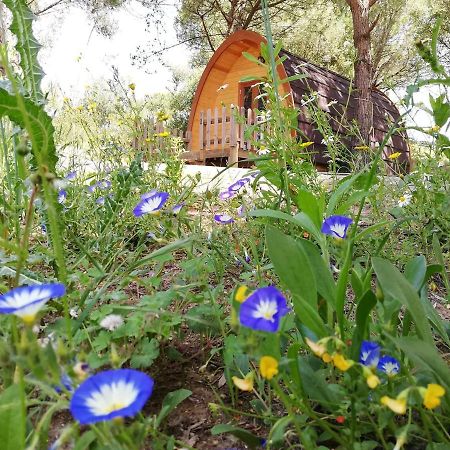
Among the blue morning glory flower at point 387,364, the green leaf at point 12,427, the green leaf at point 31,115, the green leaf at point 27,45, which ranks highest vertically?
the green leaf at point 27,45

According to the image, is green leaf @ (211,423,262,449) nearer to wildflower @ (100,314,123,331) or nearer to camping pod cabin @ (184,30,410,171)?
wildflower @ (100,314,123,331)

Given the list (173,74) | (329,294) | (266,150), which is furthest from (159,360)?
(173,74)

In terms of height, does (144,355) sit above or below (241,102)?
below

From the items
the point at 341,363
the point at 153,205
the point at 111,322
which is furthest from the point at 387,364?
the point at 153,205

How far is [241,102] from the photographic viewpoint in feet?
31.0

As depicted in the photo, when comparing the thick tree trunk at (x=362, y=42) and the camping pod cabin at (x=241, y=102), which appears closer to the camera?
the thick tree trunk at (x=362, y=42)

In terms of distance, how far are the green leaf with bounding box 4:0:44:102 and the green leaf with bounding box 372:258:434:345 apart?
103cm

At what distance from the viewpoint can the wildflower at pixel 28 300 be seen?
17.2 inches

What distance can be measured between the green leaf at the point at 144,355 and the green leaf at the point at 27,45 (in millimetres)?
824

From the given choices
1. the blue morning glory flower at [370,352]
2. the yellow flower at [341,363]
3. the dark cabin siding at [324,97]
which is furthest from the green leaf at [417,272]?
the dark cabin siding at [324,97]

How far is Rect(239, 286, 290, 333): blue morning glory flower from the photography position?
469mm

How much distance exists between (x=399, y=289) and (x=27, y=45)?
3.88 feet

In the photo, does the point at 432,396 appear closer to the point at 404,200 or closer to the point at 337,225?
the point at 337,225

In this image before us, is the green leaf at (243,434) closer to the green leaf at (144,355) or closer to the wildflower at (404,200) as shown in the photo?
the green leaf at (144,355)
